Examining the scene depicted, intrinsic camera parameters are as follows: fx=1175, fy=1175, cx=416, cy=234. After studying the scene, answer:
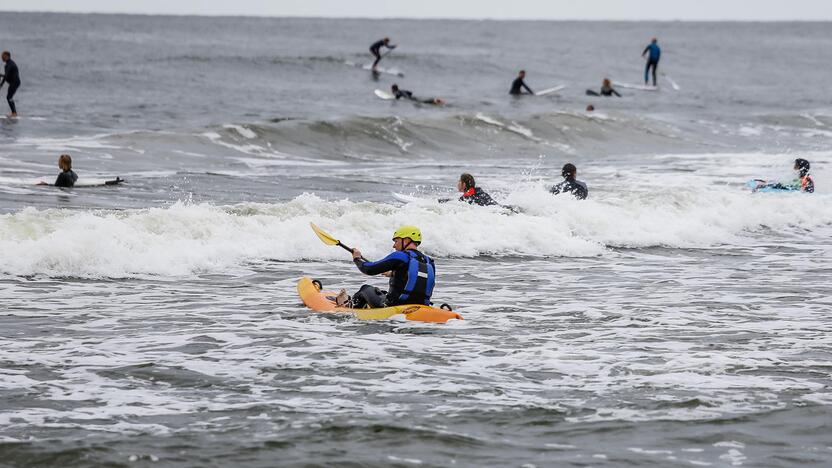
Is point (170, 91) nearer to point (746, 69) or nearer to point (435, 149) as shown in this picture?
point (435, 149)

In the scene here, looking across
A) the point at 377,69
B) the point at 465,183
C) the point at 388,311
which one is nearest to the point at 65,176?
the point at 465,183

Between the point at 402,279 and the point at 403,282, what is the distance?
3cm

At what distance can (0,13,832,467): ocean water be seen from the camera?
827cm

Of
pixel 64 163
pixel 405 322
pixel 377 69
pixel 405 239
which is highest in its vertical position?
pixel 377 69

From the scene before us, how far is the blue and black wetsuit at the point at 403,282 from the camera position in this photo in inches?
495

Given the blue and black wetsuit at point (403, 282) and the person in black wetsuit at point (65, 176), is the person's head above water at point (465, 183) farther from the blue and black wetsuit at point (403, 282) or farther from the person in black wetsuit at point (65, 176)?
the person in black wetsuit at point (65, 176)

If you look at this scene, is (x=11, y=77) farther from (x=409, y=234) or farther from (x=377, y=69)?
(x=377, y=69)

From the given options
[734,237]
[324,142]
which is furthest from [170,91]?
[734,237]

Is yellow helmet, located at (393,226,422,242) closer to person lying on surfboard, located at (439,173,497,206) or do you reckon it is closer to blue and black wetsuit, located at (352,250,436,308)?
blue and black wetsuit, located at (352,250,436,308)

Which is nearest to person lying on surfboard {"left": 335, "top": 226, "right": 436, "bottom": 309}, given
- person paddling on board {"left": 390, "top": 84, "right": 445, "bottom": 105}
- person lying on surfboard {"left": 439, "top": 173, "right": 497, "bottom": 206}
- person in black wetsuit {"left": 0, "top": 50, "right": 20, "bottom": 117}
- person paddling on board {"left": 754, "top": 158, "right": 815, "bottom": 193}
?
person lying on surfboard {"left": 439, "top": 173, "right": 497, "bottom": 206}

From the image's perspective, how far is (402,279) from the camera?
1270 cm

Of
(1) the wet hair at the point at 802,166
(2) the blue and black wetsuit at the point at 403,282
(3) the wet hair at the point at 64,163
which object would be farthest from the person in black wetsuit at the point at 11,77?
(2) the blue and black wetsuit at the point at 403,282

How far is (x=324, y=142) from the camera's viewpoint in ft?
106

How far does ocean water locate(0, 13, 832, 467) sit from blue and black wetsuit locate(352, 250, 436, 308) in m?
0.57
